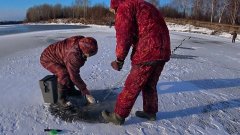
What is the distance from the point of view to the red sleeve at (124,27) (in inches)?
152

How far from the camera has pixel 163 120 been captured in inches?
183

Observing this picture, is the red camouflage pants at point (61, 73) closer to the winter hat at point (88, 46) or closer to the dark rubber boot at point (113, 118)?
the winter hat at point (88, 46)

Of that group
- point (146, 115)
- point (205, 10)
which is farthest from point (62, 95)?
point (205, 10)

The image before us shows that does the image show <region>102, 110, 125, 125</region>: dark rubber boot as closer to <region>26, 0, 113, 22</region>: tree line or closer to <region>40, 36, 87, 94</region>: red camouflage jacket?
<region>40, 36, 87, 94</region>: red camouflage jacket

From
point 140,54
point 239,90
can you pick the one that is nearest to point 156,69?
point 140,54

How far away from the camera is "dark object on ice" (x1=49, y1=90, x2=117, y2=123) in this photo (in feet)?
14.7

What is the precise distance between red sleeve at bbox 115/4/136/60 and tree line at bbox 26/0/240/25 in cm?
4308

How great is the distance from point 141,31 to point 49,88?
171 cm

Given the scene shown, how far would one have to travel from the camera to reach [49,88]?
4.86 metres

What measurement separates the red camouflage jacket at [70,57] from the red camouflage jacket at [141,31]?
76cm

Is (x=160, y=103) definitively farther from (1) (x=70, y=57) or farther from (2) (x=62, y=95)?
(1) (x=70, y=57)

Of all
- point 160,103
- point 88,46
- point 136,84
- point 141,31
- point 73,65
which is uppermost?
point 141,31

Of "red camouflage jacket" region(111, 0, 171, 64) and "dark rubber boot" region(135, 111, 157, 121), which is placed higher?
"red camouflage jacket" region(111, 0, 171, 64)

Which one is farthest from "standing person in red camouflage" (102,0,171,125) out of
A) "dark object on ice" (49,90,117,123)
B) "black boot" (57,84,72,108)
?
"black boot" (57,84,72,108)
